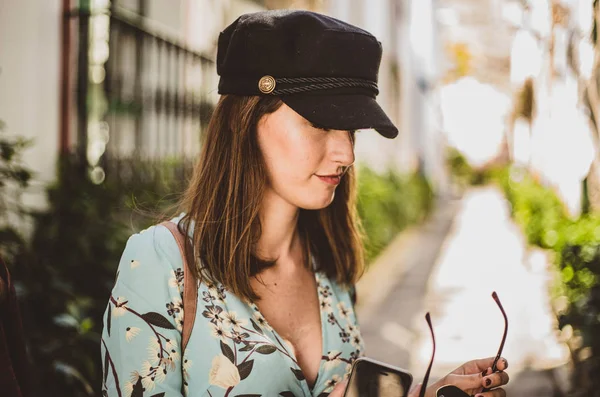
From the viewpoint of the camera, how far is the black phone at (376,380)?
1303 millimetres

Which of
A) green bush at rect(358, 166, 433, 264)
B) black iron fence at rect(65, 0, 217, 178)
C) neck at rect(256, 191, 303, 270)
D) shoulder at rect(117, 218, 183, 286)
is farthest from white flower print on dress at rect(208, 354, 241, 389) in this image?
green bush at rect(358, 166, 433, 264)

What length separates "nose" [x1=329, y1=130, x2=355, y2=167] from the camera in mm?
1682

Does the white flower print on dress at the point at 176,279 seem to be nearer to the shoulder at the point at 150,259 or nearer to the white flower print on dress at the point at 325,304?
the shoulder at the point at 150,259

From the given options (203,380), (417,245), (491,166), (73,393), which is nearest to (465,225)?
(417,245)

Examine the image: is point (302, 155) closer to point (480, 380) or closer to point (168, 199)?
point (480, 380)

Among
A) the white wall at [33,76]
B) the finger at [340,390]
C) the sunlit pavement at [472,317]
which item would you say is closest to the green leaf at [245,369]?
the finger at [340,390]

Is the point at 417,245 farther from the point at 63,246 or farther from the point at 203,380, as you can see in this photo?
the point at 203,380

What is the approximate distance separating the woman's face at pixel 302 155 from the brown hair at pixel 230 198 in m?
0.03

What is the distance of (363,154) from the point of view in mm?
11922

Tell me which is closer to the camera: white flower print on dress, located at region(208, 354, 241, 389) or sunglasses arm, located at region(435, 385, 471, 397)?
sunglasses arm, located at region(435, 385, 471, 397)

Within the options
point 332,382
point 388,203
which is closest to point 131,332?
point 332,382

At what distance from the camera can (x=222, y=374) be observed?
152cm

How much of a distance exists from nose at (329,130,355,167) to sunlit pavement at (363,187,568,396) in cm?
323

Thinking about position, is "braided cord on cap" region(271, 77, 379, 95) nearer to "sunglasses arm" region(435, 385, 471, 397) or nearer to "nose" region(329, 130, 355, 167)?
"nose" region(329, 130, 355, 167)
